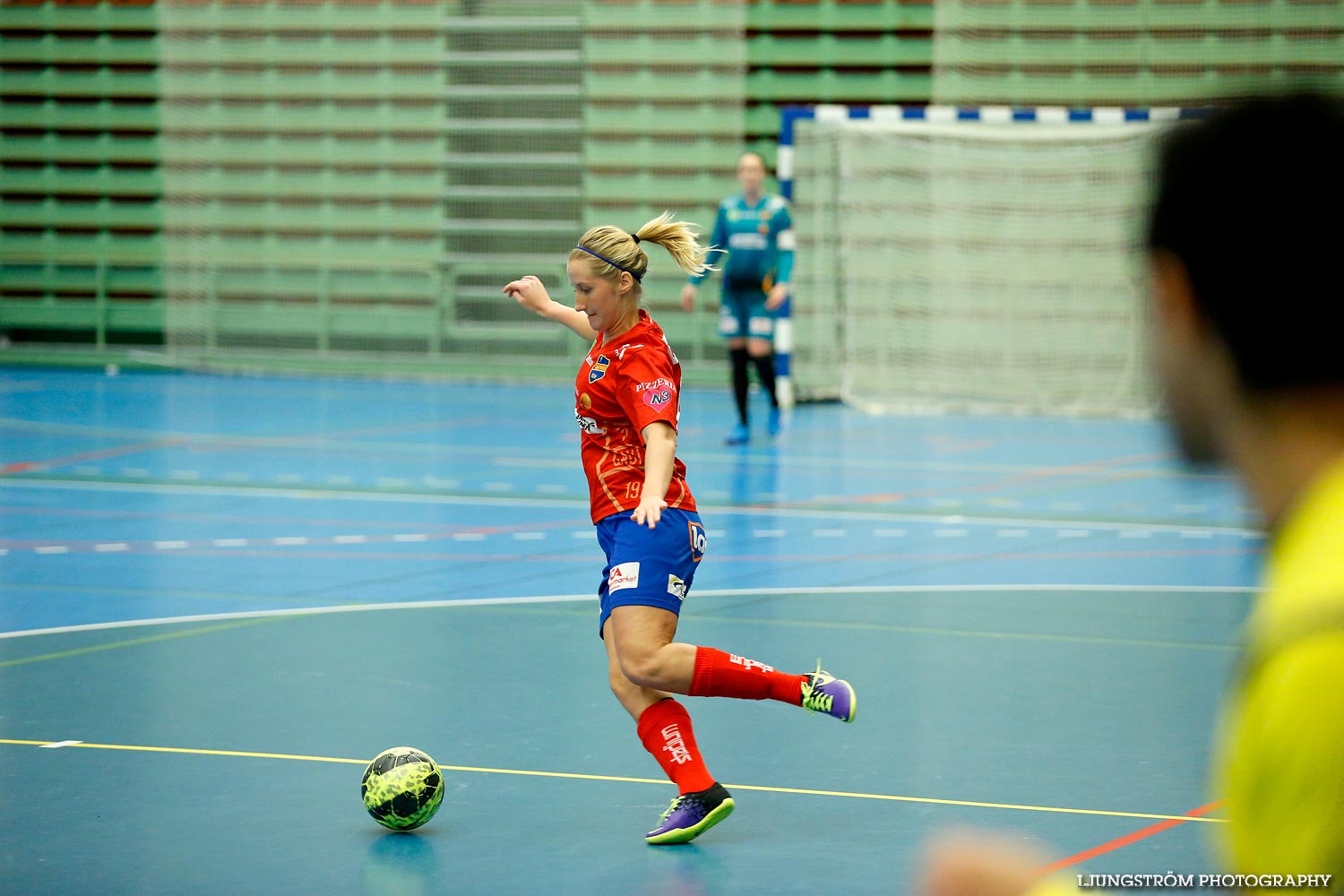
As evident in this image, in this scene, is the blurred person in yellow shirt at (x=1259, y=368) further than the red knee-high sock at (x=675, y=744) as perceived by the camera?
No

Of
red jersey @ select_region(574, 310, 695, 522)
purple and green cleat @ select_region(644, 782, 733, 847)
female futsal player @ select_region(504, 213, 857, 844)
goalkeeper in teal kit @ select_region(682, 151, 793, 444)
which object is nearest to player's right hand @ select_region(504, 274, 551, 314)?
female futsal player @ select_region(504, 213, 857, 844)

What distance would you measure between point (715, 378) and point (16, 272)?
10052 millimetres

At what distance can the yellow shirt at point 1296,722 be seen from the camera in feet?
3.58

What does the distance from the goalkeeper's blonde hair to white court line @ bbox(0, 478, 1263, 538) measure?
19.2ft

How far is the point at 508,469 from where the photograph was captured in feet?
43.1

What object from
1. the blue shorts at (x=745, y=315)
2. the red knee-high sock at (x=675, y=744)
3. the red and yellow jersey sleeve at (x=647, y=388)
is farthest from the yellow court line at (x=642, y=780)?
the blue shorts at (x=745, y=315)

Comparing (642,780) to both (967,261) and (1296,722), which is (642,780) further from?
(967,261)

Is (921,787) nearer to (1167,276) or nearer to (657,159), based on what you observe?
(1167,276)

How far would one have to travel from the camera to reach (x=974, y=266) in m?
18.9

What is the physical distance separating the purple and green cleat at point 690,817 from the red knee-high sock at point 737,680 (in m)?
0.27

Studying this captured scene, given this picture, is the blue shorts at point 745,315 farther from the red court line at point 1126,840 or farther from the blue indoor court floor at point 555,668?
the red court line at point 1126,840

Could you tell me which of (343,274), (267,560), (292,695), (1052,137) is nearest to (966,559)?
(267,560)

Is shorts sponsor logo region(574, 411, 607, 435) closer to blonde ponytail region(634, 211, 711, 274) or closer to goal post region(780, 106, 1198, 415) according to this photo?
blonde ponytail region(634, 211, 711, 274)

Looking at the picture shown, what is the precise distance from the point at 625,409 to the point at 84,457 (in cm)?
989
